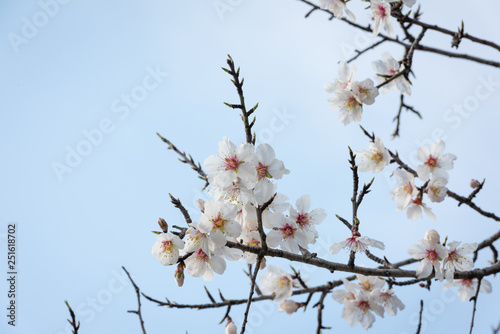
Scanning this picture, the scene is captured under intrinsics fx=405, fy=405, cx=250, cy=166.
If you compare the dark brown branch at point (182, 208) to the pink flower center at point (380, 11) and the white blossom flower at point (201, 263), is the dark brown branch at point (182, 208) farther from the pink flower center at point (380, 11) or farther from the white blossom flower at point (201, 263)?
the pink flower center at point (380, 11)

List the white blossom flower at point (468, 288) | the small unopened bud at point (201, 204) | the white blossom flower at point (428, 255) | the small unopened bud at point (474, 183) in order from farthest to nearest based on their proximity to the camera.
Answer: the small unopened bud at point (474, 183), the white blossom flower at point (468, 288), the white blossom flower at point (428, 255), the small unopened bud at point (201, 204)

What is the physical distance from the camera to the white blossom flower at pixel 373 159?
2885mm

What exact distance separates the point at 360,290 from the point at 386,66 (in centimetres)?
186

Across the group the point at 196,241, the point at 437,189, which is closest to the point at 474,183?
the point at 437,189

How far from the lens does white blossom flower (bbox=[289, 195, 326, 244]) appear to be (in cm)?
219

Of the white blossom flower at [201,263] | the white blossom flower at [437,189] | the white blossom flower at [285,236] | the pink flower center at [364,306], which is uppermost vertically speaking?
the white blossom flower at [437,189]

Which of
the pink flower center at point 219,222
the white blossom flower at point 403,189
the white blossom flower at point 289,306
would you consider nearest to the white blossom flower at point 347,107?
the white blossom flower at point 403,189

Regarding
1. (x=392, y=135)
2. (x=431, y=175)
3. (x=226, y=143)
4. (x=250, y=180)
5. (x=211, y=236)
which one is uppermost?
(x=392, y=135)

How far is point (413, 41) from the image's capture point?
10.3ft

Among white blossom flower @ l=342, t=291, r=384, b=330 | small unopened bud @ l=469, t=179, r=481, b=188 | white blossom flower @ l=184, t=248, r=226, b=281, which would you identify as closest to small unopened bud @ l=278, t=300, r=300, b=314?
white blossom flower @ l=342, t=291, r=384, b=330

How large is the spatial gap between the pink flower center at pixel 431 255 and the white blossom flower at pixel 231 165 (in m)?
1.33

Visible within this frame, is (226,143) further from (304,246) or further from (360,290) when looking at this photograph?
(360,290)

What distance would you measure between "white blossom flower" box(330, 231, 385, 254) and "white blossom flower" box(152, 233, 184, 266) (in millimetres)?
869

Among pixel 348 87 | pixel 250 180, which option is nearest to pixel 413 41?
pixel 348 87
